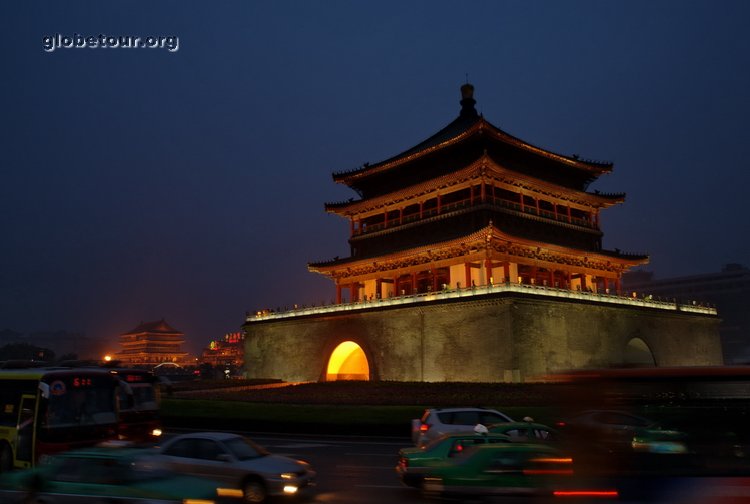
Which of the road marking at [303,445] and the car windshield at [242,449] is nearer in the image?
the car windshield at [242,449]

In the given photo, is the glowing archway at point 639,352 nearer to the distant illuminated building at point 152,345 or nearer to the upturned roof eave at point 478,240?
the upturned roof eave at point 478,240

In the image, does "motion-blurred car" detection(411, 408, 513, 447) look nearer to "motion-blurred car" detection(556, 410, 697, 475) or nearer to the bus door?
"motion-blurred car" detection(556, 410, 697, 475)

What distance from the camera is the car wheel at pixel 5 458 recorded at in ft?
45.2

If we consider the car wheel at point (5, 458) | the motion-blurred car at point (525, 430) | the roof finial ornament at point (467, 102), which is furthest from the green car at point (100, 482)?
the roof finial ornament at point (467, 102)

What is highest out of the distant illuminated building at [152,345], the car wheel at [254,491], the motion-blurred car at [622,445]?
the distant illuminated building at [152,345]

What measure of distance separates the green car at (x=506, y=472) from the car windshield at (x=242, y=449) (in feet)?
10.8

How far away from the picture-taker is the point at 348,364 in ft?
150

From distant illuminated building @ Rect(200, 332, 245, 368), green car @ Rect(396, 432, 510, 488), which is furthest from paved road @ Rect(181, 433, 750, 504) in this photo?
distant illuminated building @ Rect(200, 332, 245, 368)

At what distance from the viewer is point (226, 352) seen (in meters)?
133

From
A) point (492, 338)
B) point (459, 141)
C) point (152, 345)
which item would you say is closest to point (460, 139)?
point (459, 141)

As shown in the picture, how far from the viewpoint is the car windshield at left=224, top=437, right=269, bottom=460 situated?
1128 centimetres

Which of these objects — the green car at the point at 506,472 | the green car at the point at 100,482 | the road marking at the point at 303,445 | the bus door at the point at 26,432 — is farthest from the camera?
the road marking at the point at 303,445

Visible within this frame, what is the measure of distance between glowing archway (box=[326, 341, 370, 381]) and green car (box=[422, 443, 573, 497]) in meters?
32.4

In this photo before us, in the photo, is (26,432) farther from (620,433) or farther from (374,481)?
(620,433)
